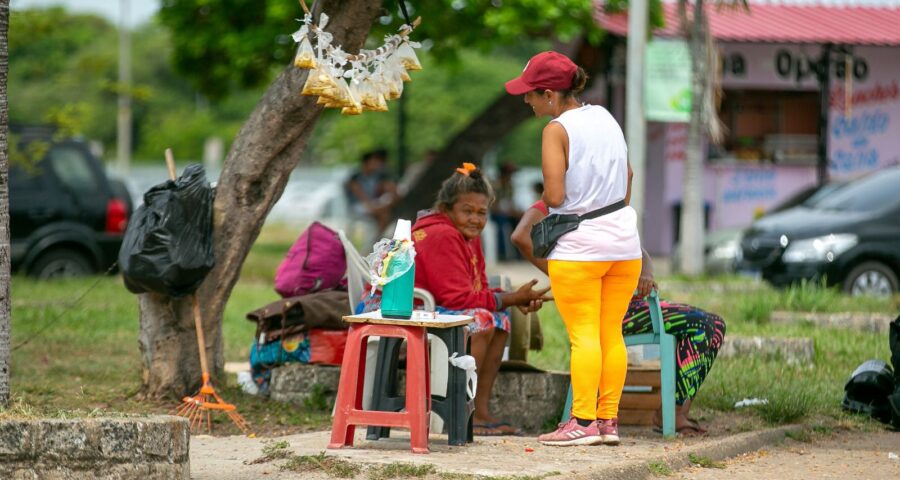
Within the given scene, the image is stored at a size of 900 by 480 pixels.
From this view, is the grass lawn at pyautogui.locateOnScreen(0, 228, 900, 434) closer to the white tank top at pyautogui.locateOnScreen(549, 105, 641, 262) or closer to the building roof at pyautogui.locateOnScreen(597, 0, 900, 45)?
the white tank top at pyautogui.locateOnScreen(549, 105, 641, 262)

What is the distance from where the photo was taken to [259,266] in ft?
61.2

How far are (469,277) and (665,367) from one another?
42.4 inches

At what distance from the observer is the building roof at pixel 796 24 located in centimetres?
2173

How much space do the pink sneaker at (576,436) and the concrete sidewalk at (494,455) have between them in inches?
2.1

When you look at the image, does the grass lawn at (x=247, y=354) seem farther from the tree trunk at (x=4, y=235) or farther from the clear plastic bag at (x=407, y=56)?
the clear plastic bag at (x=407, y=56)

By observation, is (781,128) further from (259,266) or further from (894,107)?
(259,266)

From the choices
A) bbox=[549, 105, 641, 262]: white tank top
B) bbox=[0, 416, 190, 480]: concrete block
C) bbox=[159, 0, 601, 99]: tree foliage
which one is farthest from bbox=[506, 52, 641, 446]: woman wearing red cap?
bbox=[159, 0, 601, 99]: tree foliage

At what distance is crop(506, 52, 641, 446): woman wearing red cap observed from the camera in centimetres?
625

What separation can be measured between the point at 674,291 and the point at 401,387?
728 cm

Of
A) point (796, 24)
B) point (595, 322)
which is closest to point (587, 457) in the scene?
point (595, 322)

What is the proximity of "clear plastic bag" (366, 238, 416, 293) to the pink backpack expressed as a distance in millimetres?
1541

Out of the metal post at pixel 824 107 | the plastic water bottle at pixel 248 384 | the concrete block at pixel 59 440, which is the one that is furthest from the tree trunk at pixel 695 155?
the concrete block at pixel 59 440

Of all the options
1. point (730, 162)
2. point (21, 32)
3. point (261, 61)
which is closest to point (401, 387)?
point (21, 32)

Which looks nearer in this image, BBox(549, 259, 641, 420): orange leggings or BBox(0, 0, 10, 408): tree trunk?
BBox(0, 0, 10, 408): tree trunk
